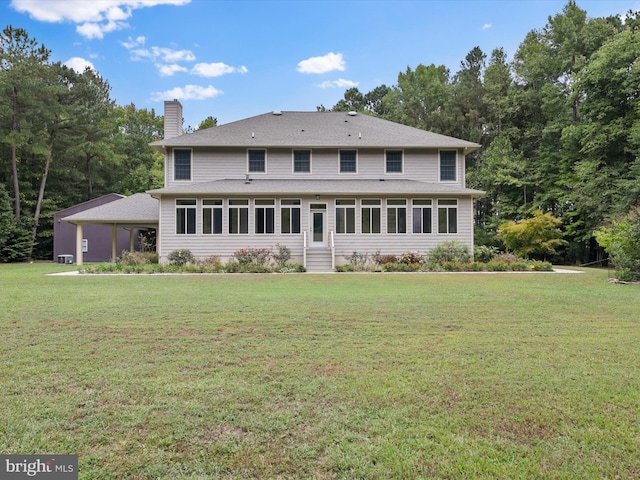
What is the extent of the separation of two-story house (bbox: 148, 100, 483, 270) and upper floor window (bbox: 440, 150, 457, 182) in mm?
52

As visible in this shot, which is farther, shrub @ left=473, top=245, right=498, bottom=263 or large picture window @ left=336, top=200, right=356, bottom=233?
large picture window @ left=336, top=200, right=356, bottom=233

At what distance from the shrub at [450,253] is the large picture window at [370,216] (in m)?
2.84

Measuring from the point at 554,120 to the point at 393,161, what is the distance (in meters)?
13.5

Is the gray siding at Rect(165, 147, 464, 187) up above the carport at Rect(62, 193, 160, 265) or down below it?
above

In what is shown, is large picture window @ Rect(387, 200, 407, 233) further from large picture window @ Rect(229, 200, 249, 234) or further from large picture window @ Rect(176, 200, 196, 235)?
large picture window @ Rect(176, 200, 196, 235)

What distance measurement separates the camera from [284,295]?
9.49m

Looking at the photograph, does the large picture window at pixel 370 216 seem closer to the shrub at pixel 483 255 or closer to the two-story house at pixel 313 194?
the two-story house at pixel 313 194

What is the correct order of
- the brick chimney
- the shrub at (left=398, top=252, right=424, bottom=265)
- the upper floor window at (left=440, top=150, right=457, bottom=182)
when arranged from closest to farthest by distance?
the shrub at (left=398, top=252, right=424, bottom=265), the upper floor window at (left=440, top=150, right=457, bottom=182), the brick chimney

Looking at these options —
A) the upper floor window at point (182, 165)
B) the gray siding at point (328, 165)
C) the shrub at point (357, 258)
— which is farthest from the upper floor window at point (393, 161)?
the upper floor window at point (182, 165)

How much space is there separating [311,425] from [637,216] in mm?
14507

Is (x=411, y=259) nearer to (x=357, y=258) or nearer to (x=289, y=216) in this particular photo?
(x=357, y=258)

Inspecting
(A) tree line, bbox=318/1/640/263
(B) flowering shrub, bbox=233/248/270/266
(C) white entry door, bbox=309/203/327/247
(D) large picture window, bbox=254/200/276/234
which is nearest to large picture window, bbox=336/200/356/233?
(C) white entry door, bbox=309/203/327/247

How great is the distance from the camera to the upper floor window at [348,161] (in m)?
21.1

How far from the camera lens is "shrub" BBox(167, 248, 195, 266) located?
61.2 feet
